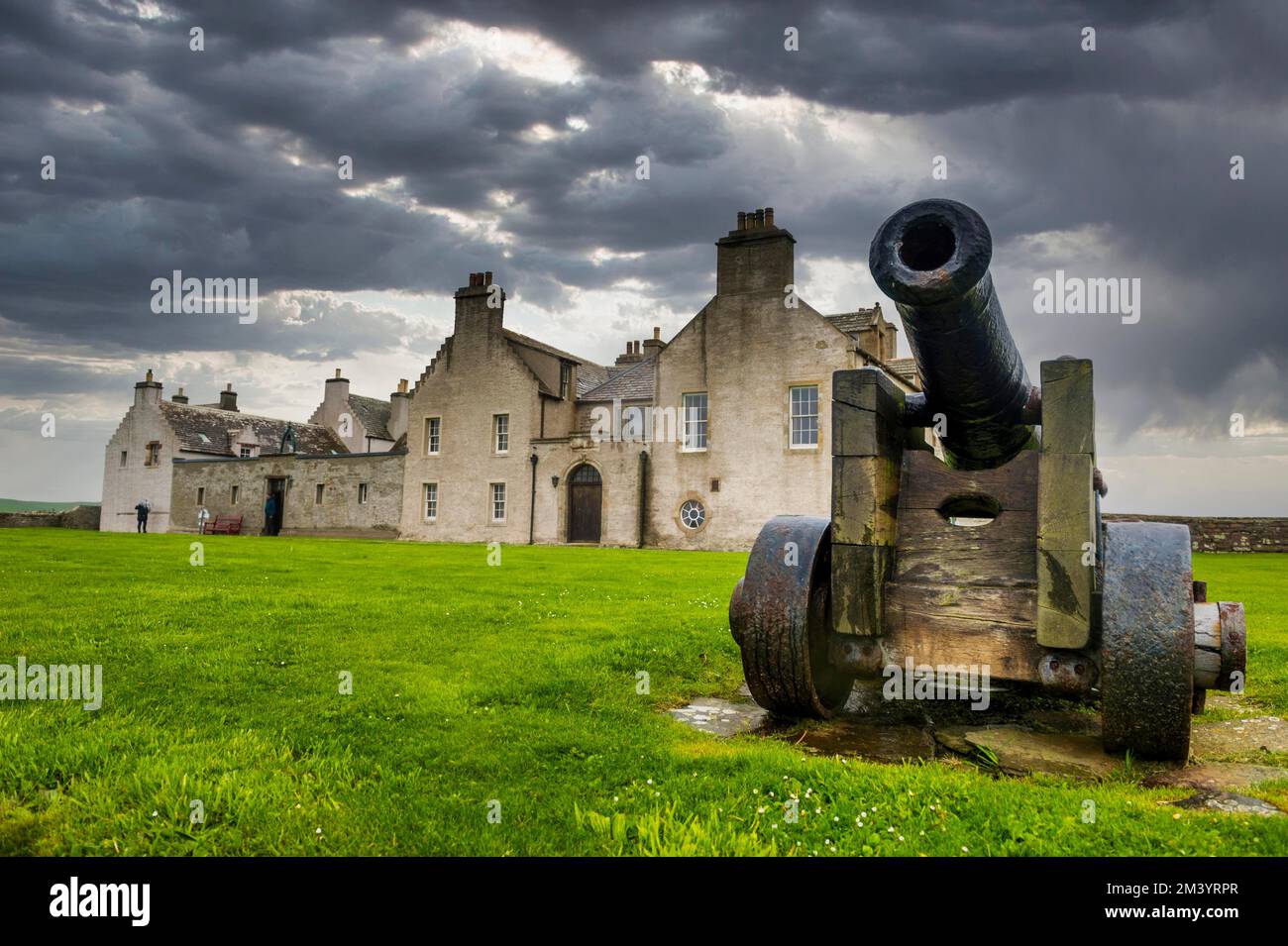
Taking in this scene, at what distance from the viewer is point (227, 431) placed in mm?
48031

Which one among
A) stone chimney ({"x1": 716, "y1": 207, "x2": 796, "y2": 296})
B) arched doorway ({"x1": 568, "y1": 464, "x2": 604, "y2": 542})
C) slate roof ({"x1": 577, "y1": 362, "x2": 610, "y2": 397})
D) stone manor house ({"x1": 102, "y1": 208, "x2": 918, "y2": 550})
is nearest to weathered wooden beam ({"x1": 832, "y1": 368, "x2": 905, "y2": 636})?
stone manor house ({"x1": 102, "y1": 208, "x2": 918, "y2": 550})

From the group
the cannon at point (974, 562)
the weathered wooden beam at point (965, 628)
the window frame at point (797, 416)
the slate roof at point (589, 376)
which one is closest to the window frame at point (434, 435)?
the slate roof at point (589, 376)

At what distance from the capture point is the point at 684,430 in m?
28.2

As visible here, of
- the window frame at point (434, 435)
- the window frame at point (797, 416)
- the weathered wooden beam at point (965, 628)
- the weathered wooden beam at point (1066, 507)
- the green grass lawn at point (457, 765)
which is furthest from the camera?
the window frame at point (434, 435)

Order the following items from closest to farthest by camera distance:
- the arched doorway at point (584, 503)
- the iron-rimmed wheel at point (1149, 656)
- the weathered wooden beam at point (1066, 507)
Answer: the iron-rimmed wheel at point (1149, 656) → the weathered wooden beam at point (1066, 507) → the arched doorway at point (584, 503)

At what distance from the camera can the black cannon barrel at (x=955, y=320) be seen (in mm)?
3279

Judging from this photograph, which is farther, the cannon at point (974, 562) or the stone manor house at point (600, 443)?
the stone manor house at point (600, 443)

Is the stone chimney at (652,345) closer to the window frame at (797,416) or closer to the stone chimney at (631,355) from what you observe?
the stone chimney at (631,355)

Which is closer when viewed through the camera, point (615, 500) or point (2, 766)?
point (2, 766)

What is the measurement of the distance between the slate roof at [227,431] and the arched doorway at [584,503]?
2312 centimetres

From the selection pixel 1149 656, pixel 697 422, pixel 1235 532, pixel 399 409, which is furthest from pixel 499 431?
pixel 1149 656
